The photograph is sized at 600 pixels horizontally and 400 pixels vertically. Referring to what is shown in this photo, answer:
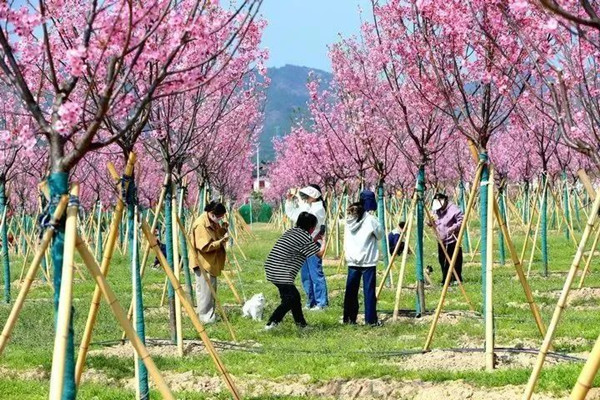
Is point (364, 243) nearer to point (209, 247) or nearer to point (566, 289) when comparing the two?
point (209, 247)

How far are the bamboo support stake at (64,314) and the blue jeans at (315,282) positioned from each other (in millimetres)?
9074

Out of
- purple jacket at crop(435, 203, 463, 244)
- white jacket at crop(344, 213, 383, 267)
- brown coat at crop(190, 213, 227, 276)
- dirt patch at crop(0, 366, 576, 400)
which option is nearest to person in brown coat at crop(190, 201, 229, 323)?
brown coat at crop(190, 213, 227, 276)

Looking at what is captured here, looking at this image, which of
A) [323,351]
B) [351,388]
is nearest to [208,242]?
[323,351]

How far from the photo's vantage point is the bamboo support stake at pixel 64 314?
178 inches

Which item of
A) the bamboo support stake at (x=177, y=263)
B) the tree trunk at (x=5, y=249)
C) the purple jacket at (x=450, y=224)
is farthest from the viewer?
the purple jacket at (x=450, y=224)

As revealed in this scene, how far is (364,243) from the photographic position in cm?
1202

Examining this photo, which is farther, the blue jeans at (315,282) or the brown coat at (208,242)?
the blue jeans at (315,282)

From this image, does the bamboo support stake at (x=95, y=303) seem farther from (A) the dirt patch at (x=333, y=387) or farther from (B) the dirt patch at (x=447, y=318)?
(B) the dirt patch at (x=447, y=318)

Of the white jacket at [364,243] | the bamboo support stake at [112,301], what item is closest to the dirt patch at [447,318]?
the white jacket at [364,243]

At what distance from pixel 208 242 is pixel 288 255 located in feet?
3.97

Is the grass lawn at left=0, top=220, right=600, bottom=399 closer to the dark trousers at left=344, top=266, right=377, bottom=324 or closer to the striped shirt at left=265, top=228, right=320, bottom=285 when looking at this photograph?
the dark trousers at left=344, top=266, right=377, bottom=324

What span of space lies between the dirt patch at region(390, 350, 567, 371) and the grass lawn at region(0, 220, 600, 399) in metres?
0.01

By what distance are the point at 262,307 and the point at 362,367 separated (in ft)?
14.8

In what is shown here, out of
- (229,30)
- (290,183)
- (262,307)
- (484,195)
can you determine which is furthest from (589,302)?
(290,183)
